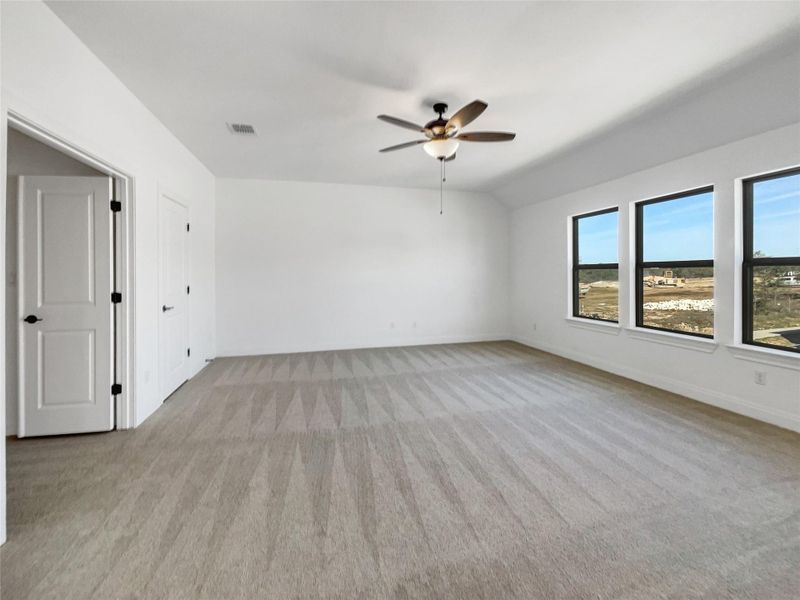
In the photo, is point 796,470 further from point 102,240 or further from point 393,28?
point 102,240

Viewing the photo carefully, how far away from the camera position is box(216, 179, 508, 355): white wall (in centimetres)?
539

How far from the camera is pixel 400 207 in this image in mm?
5996

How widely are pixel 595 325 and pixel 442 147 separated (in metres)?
3.42

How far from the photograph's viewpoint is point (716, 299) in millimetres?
3291

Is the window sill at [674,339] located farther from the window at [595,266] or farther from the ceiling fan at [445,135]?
the ceiling fan at [445,135]

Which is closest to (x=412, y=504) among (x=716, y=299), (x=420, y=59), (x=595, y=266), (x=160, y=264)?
(x=420, y=59)

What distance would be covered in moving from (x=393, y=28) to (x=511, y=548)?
3.02 metres

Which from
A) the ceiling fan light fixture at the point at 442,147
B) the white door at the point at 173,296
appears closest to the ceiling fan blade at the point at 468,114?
the ceiling fan light fixture at the point at 442,147

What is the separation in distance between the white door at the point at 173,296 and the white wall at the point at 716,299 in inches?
210

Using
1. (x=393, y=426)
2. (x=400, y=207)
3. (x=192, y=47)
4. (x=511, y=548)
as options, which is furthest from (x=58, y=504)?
(x=400, y=207)

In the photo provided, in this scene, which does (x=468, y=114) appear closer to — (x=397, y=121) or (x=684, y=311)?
(x=397, y=121)

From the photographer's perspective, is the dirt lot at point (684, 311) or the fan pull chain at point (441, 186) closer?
the dirt lot at point (684, 311)

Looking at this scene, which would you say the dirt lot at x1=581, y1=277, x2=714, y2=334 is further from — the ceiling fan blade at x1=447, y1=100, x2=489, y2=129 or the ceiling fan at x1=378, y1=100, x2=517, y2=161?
the ceiling fan blade at x1=447, y1=100, x2=489, y2=129

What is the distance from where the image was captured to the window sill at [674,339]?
332 centimetres
